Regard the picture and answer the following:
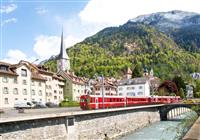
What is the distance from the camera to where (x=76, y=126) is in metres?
29.1

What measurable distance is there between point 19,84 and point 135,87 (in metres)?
54.2

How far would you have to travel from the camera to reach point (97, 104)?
139 ft

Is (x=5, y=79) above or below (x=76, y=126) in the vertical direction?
above

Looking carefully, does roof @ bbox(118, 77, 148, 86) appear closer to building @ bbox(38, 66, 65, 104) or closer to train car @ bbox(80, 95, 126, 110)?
building @ bbox(38, 66, 65, 104)

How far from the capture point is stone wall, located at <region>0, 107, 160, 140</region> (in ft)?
70.5

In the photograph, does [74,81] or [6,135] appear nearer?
[6,135]

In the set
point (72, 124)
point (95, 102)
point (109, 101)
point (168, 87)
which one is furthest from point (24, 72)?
point (168, 87)

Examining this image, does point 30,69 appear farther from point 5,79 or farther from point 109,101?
point 109,101

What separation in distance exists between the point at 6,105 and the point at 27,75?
8969 mm

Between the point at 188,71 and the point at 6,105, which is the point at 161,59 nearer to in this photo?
the point at 188,71

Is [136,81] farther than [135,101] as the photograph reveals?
Yes

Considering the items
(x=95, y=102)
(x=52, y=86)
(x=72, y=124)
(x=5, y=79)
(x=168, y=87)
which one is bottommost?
(x=72, y=124)

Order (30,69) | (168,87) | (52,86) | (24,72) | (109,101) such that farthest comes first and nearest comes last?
1. (168,87)
2. (52,86)
3. (30,69)
4. (24,72)
5. (109,101)

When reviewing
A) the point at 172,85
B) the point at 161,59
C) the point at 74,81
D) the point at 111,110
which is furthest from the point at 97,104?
the point at 161,59
